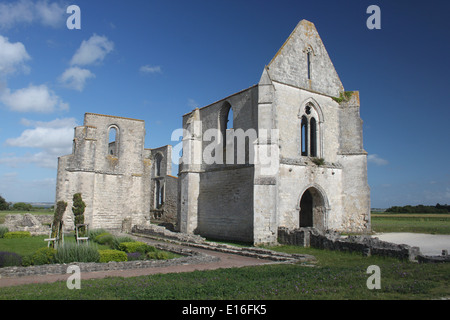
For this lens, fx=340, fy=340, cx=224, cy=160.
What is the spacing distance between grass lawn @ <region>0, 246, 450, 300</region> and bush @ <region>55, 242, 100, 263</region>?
297 centimetres

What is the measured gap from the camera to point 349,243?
1277 cm

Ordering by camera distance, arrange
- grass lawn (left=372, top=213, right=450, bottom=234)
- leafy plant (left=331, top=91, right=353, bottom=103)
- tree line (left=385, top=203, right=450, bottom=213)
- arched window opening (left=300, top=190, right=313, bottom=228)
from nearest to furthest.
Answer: arched window opening (left=300, top=190, right=313, bottom=228)
leafy plant (left=331, top=91, right=353, bottom=103)
grass lawn (left=372, top=213, right=450, bottom=234)
tree line (left=385, top=203, right=450, bottom=213)

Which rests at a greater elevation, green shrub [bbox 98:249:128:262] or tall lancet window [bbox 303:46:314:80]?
tall lancet window [bbox 303:46:314:80]

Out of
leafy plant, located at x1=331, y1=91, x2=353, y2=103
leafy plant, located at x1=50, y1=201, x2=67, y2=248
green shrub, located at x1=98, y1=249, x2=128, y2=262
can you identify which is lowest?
green shrub, located at x1=98, y1=249, x2=128, y2=262

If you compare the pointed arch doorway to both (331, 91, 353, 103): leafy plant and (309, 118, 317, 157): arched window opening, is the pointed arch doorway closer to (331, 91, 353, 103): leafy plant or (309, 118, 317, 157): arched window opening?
(309, 118, 317, 157): arched window opening

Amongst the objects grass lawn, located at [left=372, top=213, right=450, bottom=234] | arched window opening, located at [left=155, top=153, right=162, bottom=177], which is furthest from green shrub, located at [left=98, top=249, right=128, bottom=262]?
arched window opening, located at [left=155, top=153, right=162, bottom=177]

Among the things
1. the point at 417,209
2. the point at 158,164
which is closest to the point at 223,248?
the point at 158,164

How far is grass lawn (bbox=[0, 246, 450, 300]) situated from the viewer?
249 inches

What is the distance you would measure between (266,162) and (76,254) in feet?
29.9

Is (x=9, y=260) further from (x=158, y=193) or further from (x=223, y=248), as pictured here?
(x=158, y=193)

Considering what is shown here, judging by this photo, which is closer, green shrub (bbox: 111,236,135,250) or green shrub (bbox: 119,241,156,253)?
green shrub (bbox: 119,241,156,253)

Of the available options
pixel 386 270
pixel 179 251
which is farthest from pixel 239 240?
pixel 386 270
